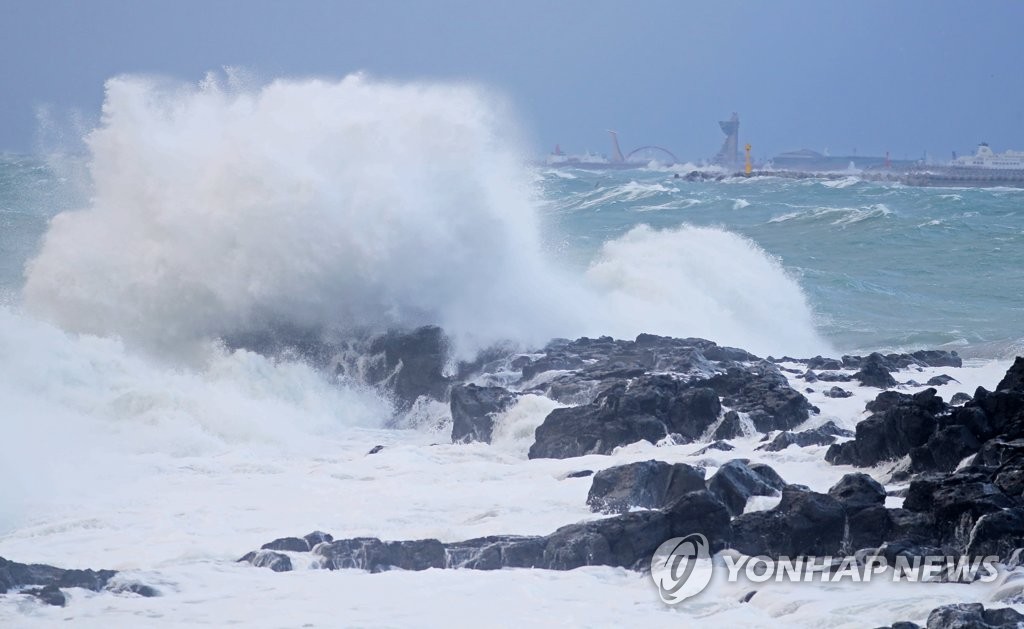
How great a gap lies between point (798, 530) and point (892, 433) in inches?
98.3

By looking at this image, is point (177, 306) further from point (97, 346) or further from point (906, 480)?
point (906, 480)

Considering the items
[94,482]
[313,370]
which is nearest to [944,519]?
[94,482]

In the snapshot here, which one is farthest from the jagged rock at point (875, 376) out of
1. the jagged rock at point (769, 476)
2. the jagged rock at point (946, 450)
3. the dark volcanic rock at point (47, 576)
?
the dark volcanic rock at point (47, 576)

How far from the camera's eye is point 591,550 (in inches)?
347

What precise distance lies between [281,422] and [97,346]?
279 cm

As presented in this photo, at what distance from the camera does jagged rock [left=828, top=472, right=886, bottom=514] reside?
880cm

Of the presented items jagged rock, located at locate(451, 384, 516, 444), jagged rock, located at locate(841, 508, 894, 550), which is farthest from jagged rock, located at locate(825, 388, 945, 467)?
jagged rock, located at locate(451, 384, 516, 444)

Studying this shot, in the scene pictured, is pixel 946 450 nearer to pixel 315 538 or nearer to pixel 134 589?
pixel 315 538

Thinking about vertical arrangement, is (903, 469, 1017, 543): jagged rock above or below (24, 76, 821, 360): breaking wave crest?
below

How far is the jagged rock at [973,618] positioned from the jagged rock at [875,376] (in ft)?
27.7

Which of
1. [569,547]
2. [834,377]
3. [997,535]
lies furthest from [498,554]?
[834,377]

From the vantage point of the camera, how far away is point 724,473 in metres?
9.70

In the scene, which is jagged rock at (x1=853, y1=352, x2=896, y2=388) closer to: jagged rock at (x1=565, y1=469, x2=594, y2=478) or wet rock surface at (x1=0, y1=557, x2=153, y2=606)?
jagged rock at (x1=565, y1=469, x2=594, y2=478)

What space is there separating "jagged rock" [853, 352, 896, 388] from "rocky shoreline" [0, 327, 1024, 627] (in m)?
0.02
